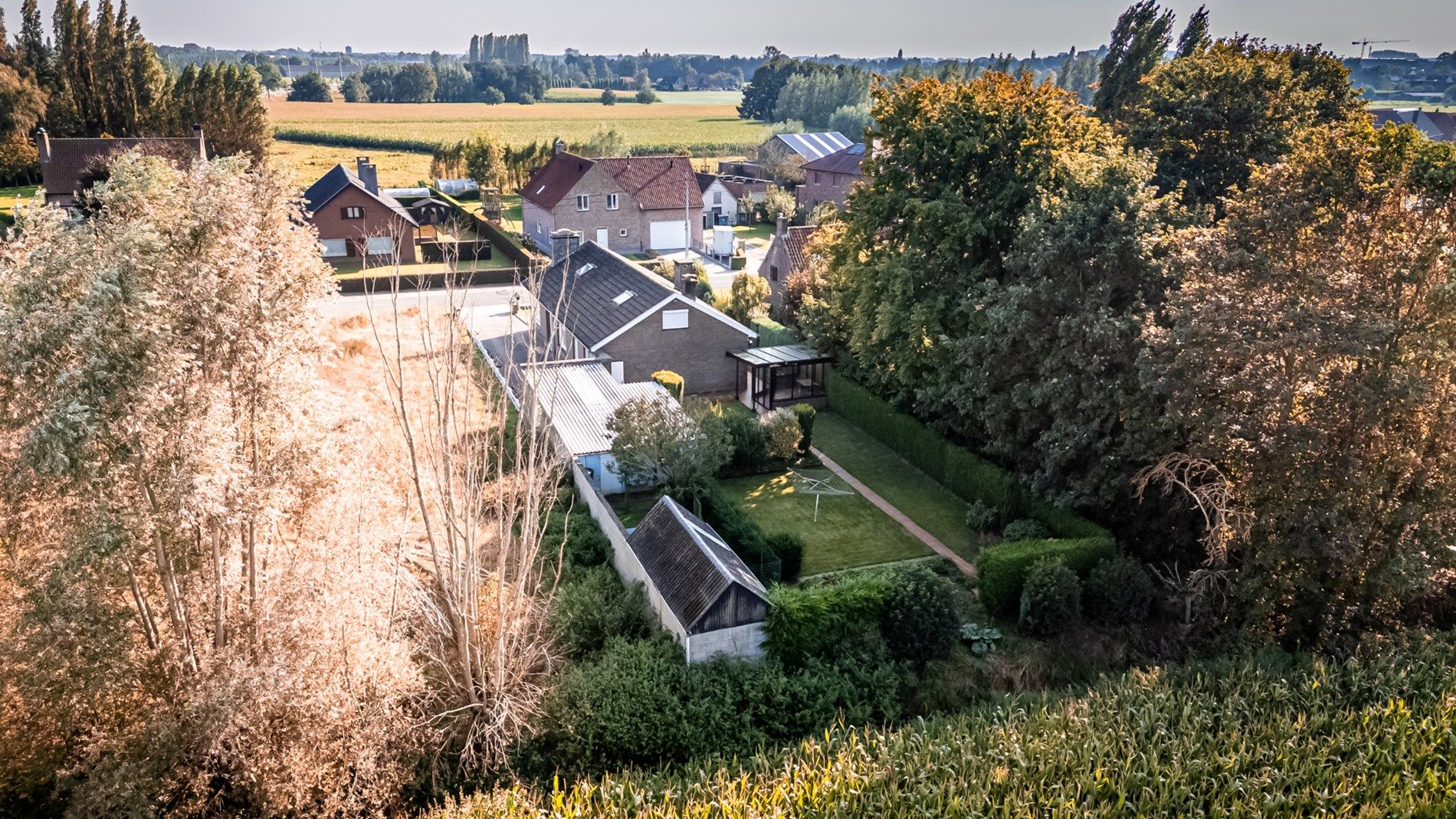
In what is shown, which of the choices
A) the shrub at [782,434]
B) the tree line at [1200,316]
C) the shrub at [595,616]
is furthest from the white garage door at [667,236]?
the shrub at [595,616]

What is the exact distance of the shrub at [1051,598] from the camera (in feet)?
56.4

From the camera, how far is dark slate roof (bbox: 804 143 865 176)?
2336 inches

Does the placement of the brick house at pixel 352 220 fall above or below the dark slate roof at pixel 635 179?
below

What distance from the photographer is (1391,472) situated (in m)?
15.1

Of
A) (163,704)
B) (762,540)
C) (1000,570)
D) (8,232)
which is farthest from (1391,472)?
(8,232)

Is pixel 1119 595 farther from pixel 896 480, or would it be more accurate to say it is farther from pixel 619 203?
pixel 619 203

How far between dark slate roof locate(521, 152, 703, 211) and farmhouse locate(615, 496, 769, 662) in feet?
119

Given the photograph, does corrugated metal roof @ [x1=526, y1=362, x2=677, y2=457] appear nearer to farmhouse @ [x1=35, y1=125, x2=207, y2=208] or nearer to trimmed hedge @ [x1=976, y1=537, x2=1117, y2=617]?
trimmed hedge @ [x1=976, y1=537, x2=1117, y2=617]

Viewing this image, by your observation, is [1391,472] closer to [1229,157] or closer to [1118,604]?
[1118,604]

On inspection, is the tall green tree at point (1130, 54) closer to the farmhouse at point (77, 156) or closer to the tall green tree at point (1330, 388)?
the tall green tree at point (1330, 388)

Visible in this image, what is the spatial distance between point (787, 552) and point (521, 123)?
12514 centimetres

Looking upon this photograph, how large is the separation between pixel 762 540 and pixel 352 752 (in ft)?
29.8

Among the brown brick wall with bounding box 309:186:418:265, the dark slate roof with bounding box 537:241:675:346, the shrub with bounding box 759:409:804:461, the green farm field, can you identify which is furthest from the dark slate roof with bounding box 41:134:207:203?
the green farm field

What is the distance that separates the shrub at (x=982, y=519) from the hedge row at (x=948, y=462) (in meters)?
0.23
